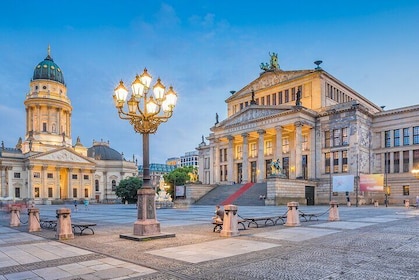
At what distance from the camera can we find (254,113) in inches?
2414

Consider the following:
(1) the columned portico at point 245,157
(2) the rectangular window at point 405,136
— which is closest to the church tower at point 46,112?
(1) the columned portico at point 245,157

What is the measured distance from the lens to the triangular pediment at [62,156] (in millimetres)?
91825

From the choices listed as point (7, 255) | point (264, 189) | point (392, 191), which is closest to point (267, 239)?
point (7, 255)

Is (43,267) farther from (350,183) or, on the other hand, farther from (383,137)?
(383,137)

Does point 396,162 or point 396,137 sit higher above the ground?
point 396,137

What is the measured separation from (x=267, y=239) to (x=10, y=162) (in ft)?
311

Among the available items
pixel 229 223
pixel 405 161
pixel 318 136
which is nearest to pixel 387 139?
pixel 405 161

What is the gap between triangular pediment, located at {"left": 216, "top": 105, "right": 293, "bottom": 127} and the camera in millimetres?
57175

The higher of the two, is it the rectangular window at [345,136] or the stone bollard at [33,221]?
the rectangular window at [345,136]

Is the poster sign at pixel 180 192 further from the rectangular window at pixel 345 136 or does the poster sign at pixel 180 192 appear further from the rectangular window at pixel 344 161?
the rectangular window at pixel 345 136

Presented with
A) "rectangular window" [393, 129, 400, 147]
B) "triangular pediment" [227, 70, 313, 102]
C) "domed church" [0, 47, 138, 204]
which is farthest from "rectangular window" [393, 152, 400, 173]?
"domed church" [0, 47, 138, 204]

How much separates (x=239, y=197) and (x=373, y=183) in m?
18.3

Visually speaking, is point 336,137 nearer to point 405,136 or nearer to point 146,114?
point 405,136

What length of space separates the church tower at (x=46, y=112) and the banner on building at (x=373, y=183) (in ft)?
276
